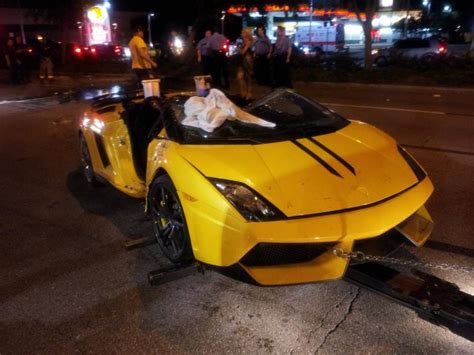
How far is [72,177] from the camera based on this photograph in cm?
596

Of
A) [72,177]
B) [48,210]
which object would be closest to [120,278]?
[48,210]

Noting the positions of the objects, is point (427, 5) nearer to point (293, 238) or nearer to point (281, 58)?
point (281, 58)

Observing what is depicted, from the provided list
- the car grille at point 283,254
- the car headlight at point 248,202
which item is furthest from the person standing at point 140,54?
the car grille at point 283,254

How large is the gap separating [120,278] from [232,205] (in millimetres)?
1194

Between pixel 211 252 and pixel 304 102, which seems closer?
pixel 211 252

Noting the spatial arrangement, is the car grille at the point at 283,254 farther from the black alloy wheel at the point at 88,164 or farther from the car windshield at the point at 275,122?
the black alloy wheel at the point at 88,164

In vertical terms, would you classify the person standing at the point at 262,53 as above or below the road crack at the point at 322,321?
above

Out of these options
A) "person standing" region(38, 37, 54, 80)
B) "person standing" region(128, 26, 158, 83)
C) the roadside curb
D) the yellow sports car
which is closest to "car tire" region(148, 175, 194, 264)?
the yellow sports car

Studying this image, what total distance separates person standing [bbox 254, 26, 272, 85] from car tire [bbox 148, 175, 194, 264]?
35.7ft

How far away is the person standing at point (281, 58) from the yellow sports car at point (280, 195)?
951 centimetres

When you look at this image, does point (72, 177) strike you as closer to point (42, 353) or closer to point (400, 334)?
point (42, 353)

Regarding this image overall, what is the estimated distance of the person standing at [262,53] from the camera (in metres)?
13.7

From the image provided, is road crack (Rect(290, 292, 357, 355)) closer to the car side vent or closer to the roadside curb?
the car side vent

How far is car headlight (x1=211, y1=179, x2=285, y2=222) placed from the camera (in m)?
2.71
